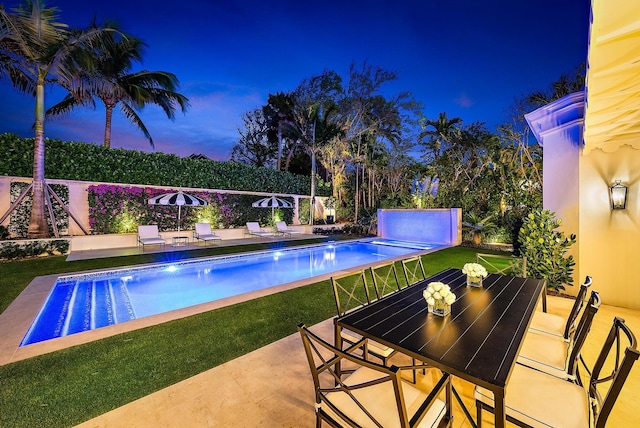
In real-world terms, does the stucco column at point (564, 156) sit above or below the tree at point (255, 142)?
below

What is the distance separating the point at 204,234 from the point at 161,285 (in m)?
6.48

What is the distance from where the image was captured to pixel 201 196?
13.9 m

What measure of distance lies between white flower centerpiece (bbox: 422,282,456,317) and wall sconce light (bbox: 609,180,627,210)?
14.1 ft

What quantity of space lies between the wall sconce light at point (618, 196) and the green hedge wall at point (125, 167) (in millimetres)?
14679

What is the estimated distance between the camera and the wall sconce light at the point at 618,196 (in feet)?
14.0

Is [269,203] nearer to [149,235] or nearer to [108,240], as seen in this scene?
[149,235]

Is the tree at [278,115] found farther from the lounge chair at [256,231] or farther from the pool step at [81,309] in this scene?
the pool step at [81,309]

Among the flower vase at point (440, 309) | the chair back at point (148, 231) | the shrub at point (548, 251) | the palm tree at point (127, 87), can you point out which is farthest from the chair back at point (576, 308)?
the palm tree at point (127, 87)

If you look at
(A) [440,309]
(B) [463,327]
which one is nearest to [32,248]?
(A) [440,309]

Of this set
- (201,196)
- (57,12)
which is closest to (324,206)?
(201,196)

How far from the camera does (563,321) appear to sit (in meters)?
2.85

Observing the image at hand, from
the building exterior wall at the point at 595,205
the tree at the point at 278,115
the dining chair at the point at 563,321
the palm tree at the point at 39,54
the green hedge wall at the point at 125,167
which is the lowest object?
the dining chair at the point at 563,321

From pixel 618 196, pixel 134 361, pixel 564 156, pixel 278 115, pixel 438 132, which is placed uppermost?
pixel 278 115

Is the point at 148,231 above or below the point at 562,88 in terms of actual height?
below
